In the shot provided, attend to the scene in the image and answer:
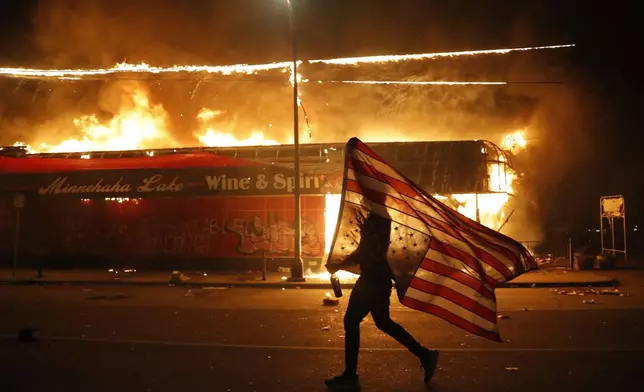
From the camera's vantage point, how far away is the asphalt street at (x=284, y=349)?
5.88m

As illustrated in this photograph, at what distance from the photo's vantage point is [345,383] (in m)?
5.57

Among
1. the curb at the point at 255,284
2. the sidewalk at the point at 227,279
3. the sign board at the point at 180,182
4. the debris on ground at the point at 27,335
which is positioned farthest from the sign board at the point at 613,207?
the debris on ground at the point at 27,335

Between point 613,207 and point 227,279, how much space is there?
12563 millimetres

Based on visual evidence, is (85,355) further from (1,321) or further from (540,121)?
(540,121)

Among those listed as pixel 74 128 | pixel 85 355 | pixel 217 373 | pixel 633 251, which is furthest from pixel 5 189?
pixel 633 251

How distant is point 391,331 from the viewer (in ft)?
18.8

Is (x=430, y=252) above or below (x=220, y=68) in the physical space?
below

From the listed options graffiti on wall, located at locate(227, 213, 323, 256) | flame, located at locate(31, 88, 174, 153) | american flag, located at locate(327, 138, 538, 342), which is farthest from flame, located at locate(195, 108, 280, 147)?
american flag, located at locate(327, 138, 538, 342)

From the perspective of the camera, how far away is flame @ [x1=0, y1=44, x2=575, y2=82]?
83.0 ft

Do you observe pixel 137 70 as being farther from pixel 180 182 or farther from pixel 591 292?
pixel 591 292

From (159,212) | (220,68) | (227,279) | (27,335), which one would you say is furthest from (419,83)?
(27,335)

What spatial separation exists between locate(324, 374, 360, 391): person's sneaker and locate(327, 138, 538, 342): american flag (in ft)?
2.82

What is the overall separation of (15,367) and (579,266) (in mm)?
17736

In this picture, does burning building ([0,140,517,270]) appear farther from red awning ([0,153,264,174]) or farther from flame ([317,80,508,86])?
flame ([317,80,508,86])
